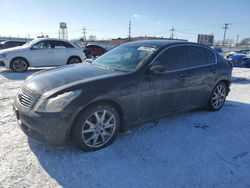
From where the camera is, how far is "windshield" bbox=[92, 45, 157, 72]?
13.3 feet

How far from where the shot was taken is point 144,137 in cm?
398

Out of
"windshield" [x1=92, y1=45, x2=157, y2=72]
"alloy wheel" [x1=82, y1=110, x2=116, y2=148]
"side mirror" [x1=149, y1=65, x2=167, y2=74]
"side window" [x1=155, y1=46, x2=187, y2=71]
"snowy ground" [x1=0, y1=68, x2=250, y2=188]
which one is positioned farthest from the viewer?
"side window" [x1=155, y1=46, x2=187, y2=71]

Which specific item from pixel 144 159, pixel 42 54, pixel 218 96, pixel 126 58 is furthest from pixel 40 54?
pixel 144 159

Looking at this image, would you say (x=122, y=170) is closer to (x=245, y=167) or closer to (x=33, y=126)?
(x=33, y=126)

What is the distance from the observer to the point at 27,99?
3.38 m

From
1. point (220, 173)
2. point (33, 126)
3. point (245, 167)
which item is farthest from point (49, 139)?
point (245, 167)

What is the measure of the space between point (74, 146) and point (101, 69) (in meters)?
1.39

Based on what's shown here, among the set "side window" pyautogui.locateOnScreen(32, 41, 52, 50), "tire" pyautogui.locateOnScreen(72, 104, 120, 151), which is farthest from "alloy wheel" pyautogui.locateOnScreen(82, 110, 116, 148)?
"side window" pyautogui.locateOnScreen(32, 41, 52, 50)

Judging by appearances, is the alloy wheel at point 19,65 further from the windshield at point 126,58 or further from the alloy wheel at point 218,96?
the alloy wheel at point 218,96

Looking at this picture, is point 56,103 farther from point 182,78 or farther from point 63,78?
point 182,78

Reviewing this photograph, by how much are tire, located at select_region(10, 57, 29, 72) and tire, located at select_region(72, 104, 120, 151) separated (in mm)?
8103

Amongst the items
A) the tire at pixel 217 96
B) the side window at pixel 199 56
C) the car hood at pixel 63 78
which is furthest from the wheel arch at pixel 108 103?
the tire at pixel 217 96

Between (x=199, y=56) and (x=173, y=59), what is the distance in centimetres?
91

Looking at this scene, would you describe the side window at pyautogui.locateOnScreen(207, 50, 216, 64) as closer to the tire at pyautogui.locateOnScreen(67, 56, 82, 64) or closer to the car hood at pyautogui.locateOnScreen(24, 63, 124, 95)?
the car hood at pyautogui.locateOnScreen(24, 63, 124, 95)
